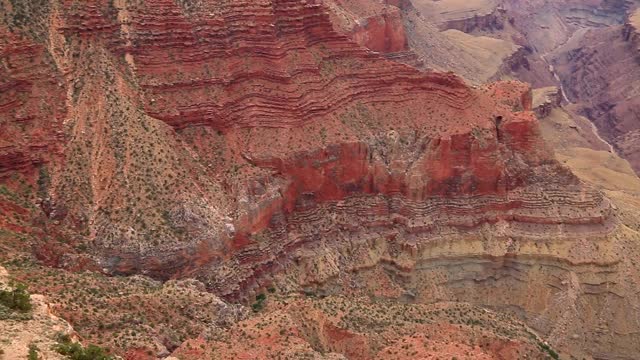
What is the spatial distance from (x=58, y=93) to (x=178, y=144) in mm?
9952

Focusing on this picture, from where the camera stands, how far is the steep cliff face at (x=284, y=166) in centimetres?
5231

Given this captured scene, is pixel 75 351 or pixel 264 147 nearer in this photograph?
pixel 75 351

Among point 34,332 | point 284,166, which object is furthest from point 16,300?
point 284,166

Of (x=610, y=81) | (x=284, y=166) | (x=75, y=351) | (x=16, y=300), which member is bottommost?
(x=610, y=81)

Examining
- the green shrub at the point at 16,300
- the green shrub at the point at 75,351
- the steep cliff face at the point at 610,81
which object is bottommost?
the steep cliff face at the point at 610,81

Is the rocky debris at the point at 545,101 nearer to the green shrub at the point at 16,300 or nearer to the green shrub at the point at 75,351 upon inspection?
the green shrub at the point at 16,300

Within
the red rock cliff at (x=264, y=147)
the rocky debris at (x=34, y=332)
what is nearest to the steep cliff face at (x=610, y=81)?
the red rock cliff at (x=264, y=147)

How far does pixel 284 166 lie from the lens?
60.9 meters

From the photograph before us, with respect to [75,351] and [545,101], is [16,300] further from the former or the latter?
[545,101]

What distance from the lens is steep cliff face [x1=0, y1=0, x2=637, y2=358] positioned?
52312 mm

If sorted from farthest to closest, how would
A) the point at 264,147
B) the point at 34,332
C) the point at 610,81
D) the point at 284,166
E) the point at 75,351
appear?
1. the point at 610,81
2. the point at 284,166
3. the point at 264,147
4. the point at 34,332
5. the point at 75,351

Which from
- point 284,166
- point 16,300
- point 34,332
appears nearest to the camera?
point 34,332

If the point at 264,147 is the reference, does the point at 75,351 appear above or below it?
below

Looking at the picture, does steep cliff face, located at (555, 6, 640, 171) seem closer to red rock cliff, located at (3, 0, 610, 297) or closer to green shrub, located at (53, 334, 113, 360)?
red rock cliff, located at (3, 0, 610, 297)
